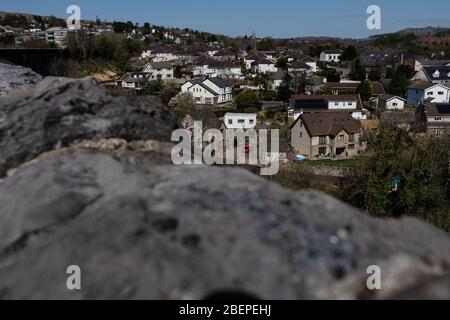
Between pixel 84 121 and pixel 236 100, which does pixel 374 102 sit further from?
pixel 84 121

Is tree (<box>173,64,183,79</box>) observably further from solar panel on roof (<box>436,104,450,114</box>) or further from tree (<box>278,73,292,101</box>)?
solar panel on roof (<box>436,104,450,114</box>)

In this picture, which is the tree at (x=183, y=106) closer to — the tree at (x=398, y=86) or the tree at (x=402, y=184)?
the tree at (x=402, y=184)

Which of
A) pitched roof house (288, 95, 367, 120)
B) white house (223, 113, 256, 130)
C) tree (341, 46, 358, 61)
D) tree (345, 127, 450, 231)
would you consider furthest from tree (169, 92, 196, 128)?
tree (341, 46, 358, 61)

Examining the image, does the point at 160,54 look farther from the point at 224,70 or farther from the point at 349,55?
the point at 349,55

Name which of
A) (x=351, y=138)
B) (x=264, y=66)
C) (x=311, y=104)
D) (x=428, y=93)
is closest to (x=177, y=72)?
(x=264, y=66)

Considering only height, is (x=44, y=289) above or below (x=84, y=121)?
below
